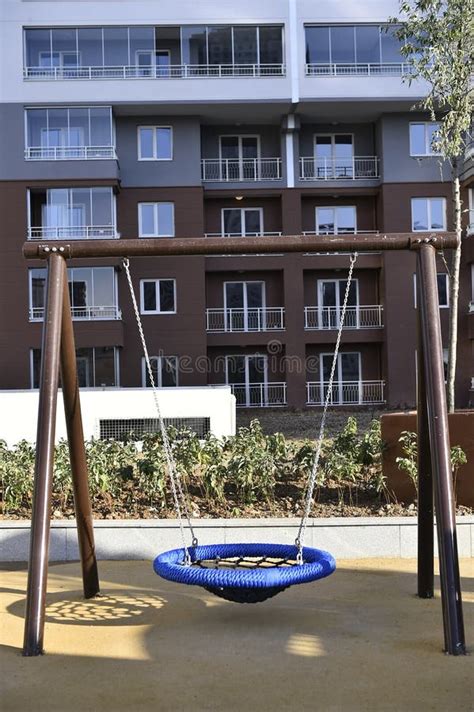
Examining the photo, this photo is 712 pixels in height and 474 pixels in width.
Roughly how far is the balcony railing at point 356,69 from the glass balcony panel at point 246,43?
2.02 meters

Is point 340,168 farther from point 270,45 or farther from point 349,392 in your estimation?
point 349,392

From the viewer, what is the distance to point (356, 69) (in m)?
28.8

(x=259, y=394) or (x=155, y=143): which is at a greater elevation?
(x=155, y=143)

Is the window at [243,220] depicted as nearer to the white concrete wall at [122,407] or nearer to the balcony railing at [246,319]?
the balcony railing at [246,319]

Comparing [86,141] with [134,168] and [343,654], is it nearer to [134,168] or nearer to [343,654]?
[134,168]

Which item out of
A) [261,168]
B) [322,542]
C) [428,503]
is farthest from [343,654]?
[261,168]

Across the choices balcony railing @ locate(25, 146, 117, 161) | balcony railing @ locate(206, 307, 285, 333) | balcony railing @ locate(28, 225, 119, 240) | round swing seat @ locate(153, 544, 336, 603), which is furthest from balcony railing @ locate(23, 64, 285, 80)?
round swing seat @ locate(153, 544, 336, 603)

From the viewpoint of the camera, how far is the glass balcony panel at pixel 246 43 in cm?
2870

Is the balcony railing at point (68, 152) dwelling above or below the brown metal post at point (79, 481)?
above

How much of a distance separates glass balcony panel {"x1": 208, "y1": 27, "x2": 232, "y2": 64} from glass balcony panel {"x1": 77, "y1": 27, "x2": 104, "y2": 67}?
154 inches

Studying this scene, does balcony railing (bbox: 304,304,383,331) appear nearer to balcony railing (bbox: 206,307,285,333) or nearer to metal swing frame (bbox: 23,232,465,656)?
balcony railing (bbox: 206,307,285,333)

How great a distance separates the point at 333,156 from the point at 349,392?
9064 millimetres

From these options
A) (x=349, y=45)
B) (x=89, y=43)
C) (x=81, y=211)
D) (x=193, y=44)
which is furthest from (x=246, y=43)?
(x=81, y=211)

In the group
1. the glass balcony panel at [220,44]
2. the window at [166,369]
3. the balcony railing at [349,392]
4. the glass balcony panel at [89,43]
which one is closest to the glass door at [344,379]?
the balcony railing at [349,392]
